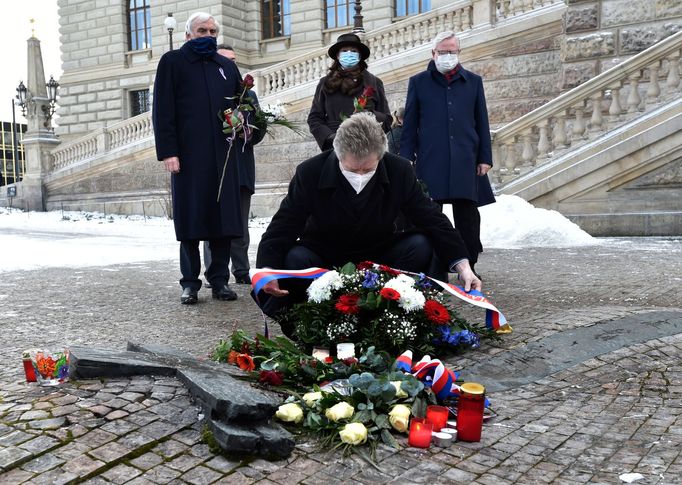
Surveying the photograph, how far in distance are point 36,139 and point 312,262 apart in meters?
21.5

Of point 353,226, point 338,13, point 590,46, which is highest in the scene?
point 338,13

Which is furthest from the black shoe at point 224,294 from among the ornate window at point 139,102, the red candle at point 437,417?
the ornate window at point 139,102

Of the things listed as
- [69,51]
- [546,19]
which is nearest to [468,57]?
[546,19]

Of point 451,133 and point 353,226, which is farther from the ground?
point 451,133

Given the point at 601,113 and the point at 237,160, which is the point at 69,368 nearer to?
the point at 237,160

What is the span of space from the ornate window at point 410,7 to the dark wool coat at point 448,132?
716 inches

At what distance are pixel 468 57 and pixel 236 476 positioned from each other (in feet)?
49.7

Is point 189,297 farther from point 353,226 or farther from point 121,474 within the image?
point 121,474

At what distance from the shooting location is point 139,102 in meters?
27.3

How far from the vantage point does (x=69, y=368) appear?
2.94 meters

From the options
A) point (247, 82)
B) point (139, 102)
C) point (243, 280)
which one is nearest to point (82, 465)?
point (247, 82)

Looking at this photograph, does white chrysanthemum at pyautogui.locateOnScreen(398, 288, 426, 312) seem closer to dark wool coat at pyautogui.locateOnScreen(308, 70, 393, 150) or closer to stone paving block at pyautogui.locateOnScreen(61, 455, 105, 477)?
stone paving block at pyautogui.locateOnScreen(61, 455, 105, 477)

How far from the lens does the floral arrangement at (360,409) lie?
99.7 inches

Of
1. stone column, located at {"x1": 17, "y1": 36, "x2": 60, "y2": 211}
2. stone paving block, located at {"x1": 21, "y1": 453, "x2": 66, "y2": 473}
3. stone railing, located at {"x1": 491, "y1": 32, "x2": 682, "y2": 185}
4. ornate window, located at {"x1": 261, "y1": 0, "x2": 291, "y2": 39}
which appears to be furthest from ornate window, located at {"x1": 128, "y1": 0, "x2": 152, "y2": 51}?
stone paving block, located at {"x1": 21, "y1": 453, "x2": 66, "y2": 473}
